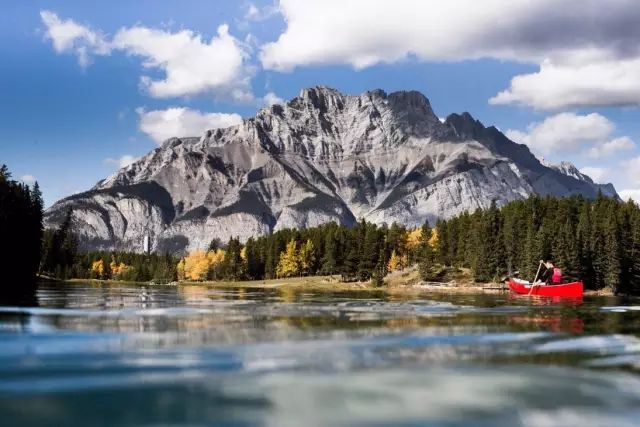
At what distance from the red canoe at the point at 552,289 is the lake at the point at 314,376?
67.7 m

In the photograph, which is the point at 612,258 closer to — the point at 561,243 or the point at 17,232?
the point at 561,243

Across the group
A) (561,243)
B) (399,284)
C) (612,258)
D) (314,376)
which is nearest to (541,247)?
(561,243)

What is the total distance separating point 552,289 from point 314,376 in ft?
295

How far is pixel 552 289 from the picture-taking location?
103938mm

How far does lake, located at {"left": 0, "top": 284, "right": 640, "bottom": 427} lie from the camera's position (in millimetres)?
17344

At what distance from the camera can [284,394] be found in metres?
19.6

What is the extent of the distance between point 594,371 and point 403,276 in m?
158

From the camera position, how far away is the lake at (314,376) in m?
17.3

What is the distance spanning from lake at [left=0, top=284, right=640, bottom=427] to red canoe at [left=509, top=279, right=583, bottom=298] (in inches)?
2664

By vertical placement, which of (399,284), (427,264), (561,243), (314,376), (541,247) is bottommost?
(399,284)

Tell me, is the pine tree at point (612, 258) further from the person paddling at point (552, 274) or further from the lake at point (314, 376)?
the lake at point (314, 376)

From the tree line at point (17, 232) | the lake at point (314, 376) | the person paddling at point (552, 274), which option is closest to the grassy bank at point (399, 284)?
the person paddling at point (552, 274)

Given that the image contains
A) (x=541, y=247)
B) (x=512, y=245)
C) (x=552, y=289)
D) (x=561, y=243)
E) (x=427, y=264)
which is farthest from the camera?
(x=427, y=264)

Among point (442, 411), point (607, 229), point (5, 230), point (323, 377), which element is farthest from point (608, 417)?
point (607, 229)
